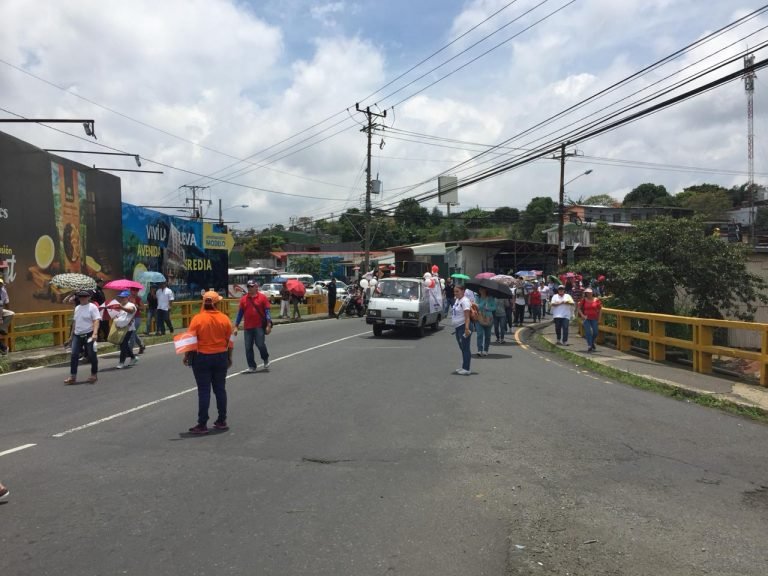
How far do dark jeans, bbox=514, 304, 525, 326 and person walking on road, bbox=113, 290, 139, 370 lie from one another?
15182 mm

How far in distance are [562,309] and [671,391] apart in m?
6.53

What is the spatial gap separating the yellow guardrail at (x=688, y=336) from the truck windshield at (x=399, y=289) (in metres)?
5.68

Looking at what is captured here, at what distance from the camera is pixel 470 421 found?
7641 millimetres

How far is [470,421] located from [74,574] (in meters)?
4.94

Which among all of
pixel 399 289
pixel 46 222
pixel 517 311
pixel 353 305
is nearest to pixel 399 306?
pixel 399 289

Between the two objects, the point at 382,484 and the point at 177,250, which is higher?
the point at 177,250

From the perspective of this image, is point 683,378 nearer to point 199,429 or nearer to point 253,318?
point 253,318

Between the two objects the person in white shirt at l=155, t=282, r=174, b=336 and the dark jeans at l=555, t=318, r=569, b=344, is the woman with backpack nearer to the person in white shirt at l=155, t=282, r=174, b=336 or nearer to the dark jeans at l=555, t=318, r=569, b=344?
the dark jeans at l=555, t=318, r=569, b=344

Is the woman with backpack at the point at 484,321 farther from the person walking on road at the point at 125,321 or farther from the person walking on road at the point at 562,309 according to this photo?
the person walking on road at the point at 125,321

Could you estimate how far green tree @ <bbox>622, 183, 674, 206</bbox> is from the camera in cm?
10394

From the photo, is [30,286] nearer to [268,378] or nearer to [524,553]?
[268,378]

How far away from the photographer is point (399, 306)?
61.5ft

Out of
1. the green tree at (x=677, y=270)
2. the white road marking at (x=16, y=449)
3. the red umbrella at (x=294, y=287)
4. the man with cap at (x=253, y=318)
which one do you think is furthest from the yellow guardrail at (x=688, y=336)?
the red umbrella at (x=294, y=287)

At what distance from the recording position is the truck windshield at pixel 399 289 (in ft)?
63.3
